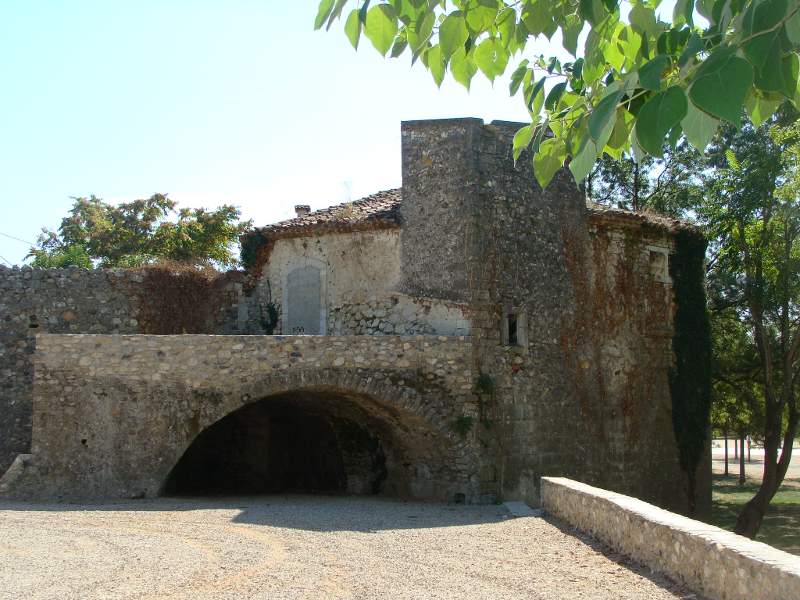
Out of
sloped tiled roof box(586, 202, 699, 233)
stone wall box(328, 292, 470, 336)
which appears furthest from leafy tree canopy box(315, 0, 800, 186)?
sloped tiled roof box(586, 202, 699, 233)

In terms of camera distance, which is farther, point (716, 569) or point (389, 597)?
point (389, 597)

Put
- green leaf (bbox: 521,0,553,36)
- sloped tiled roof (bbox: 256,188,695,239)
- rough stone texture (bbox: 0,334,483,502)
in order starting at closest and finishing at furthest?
green leaf (bbox: 521,0,553,36)
rough stone texture (bbox: 0,334,483,502)
sloped tiled roof (bbox: 256,188,695,239)

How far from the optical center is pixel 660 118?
2938 millimetres

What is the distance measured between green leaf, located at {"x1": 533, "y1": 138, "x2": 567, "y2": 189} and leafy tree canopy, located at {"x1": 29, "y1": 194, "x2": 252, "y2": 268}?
2904cm

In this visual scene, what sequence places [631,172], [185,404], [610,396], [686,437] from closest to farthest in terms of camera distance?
[185,404] → [610,396] → [686,437] → [631,172]

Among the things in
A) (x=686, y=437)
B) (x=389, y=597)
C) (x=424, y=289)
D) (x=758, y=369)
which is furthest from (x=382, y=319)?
(x=758, y=369)

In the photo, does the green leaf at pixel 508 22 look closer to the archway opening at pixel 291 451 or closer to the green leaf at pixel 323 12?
the green leaf at pixel 323 12

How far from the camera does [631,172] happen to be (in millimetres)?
30812

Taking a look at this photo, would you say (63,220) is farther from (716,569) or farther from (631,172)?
(716,569)

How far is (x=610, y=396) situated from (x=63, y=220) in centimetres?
2510

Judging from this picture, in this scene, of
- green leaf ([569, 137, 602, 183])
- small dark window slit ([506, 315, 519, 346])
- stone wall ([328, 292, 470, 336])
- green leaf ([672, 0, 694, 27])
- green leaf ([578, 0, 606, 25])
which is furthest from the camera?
small dark window slit ([506, 315, 519, 346])

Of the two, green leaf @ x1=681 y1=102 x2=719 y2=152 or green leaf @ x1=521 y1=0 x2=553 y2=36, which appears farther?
green leaf @ x1=521 y1=0 x2=553 y2=36

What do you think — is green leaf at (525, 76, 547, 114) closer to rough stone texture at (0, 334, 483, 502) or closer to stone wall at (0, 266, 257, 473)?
rough stone texture at (0, 334, 483, 502)

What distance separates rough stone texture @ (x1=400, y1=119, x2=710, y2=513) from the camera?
17.2 meters
